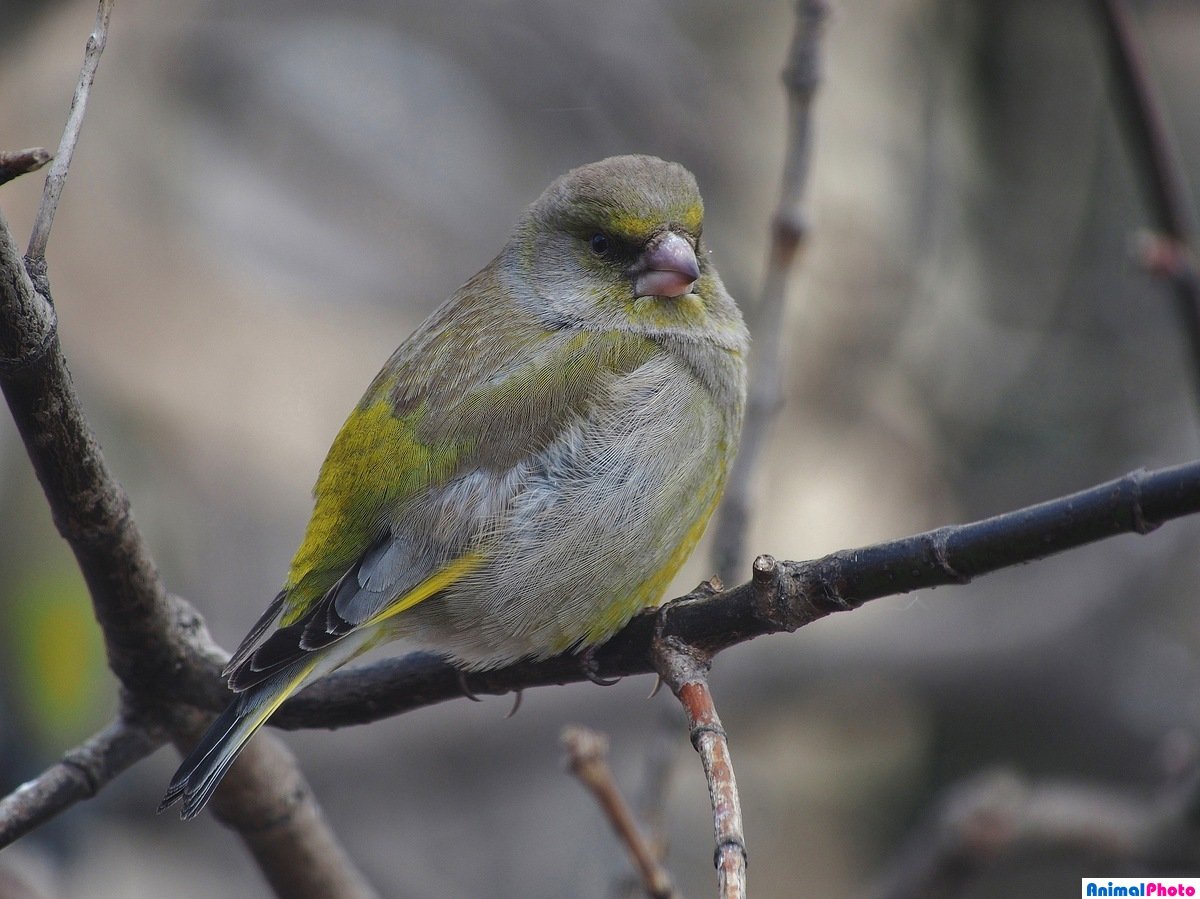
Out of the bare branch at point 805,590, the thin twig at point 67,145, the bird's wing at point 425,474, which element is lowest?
the bare branch at point 805,590

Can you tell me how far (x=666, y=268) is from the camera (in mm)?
3514

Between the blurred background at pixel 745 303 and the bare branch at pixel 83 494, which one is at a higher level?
the blurred background at pixel 745 303

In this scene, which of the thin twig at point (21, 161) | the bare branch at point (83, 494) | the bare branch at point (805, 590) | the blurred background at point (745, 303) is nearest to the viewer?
the thin twig at point (21, 161)

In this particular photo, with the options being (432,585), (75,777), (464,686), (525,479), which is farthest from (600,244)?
(75,777)

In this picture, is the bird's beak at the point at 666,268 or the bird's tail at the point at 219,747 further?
the bird's beak at the point at 666,268

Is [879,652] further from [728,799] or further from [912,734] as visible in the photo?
[728,799]

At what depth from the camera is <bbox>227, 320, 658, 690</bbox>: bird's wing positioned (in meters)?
3.16

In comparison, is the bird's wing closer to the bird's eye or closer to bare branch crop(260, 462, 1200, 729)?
bare branch crop(260, 462, 1200, 729)

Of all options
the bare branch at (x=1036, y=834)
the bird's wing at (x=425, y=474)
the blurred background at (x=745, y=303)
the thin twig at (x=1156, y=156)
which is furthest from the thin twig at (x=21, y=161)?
the blurred background at (x=745, y=303)

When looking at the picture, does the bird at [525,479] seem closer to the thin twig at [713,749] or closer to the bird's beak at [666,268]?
the bird's beak at [666,268]

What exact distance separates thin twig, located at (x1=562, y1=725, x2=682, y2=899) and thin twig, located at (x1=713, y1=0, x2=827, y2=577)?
0.81 metres

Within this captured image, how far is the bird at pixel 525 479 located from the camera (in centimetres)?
312

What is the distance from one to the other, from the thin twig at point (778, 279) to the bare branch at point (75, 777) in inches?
55.7

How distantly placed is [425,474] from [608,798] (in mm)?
947
